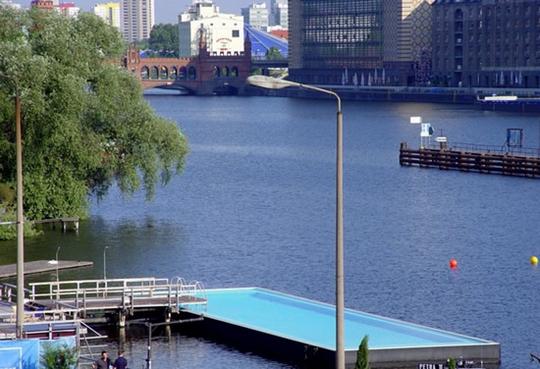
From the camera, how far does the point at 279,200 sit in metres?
65.4

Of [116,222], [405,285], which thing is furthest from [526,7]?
[405,285]

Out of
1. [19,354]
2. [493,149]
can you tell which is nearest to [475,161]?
[493,149]

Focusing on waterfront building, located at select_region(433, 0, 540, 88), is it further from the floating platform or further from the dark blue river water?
the floating platform

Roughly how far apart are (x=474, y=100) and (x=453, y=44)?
656 inches

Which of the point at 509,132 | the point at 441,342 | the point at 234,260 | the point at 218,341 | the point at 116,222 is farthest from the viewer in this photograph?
the point at 509,132

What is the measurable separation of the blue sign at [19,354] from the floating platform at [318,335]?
618cm

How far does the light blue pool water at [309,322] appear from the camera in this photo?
102 feet

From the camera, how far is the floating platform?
30.1 meters

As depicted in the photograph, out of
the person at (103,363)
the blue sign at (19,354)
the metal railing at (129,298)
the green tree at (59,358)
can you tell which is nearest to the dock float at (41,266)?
the metal railing at (129,298)

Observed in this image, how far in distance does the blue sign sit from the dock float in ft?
43.6

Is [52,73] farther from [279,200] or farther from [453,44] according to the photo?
[453,44]

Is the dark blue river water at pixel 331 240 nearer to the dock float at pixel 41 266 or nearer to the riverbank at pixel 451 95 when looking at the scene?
the dock float at pixel 41 266

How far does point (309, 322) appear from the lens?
33.6 meters

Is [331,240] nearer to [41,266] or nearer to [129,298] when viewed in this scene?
[41,266]
